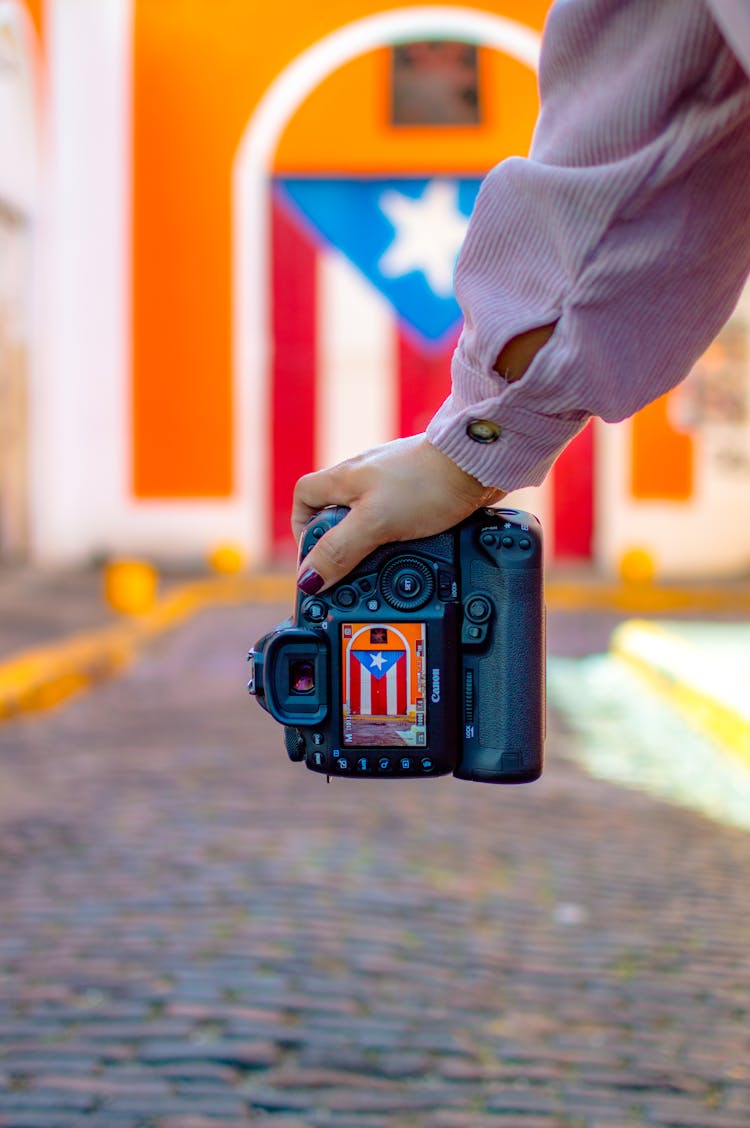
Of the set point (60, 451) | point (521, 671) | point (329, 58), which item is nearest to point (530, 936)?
point (521, 671)

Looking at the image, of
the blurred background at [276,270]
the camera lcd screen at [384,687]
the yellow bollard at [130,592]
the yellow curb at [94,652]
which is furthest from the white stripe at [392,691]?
the blurred background at [276,270]

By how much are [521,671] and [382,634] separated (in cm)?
13

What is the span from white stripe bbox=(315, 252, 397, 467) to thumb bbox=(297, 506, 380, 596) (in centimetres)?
1257

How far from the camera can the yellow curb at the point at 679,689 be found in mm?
5246

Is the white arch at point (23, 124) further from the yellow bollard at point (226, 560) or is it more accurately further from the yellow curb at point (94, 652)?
the yellow curb at point (94, 652)

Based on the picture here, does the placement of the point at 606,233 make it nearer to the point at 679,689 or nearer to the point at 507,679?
the point at 507,679

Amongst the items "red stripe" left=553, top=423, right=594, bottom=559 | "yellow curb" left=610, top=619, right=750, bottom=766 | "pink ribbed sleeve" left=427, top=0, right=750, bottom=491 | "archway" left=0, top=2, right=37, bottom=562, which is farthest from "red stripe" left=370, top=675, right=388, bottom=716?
"red stripe" left=553, top=423, right=594, bottom=559

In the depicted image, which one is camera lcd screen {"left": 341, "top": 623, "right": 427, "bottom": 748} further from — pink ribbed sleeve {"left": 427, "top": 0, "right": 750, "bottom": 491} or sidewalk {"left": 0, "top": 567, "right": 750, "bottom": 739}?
sidewalk {"left": 0, "top": 567, "right": 750, "bottom": 739}

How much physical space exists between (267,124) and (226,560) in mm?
4010

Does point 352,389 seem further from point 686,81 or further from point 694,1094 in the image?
point 686,81

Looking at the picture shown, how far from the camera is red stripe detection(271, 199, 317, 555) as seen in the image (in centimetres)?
1381

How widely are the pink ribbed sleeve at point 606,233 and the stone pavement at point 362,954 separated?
1262 mm

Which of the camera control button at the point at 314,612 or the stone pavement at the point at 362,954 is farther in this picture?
the stone pavement at the point at 362,954

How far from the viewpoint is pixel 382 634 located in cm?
131
